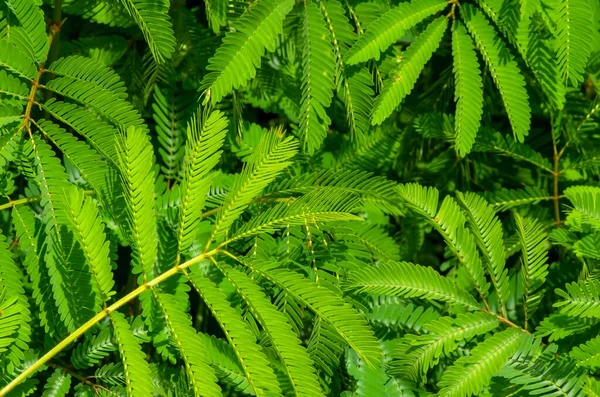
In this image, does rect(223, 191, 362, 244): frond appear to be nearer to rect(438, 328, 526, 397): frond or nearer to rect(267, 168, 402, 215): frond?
rect(267, 168, 402, 215): frond

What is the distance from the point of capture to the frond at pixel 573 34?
69.7 inches

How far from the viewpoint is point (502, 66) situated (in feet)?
6.15

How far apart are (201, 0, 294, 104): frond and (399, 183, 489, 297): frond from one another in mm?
499

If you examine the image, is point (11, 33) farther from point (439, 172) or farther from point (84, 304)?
point (439, 172)

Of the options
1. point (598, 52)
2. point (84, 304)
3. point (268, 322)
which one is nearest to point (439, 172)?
point (598, 52)

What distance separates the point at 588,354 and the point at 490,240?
357 mm

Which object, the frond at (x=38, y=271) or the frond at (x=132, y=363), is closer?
the frond at (x=132, y=363)

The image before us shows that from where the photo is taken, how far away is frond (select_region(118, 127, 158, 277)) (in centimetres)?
146

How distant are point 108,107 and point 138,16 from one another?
0.24 meters

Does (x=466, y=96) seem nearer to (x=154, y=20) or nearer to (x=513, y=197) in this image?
(x=513, y=197)

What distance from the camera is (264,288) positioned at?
1.67m

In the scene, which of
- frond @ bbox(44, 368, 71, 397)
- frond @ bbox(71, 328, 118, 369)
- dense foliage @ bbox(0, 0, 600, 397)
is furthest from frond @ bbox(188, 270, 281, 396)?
frond @ bbox(44, 368, 71, 397)

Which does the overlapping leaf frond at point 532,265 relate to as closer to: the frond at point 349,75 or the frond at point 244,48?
the frond at point 349,75

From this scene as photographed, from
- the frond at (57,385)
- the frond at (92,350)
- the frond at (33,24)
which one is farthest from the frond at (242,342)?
the frond at (33,24)
